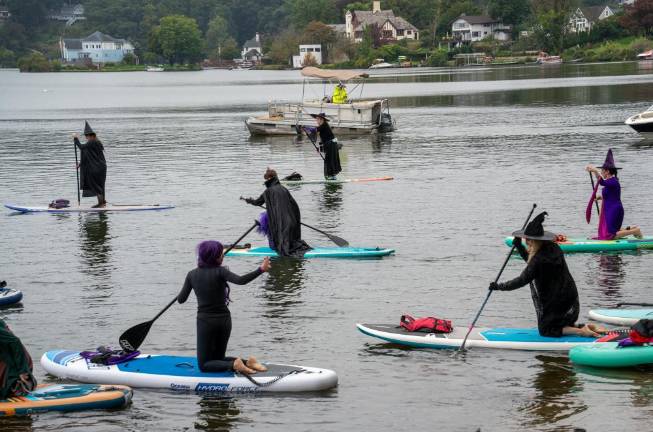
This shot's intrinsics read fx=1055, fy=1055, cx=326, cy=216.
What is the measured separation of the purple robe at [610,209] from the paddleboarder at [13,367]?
11.4 metres

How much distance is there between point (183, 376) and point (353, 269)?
7.67 meters

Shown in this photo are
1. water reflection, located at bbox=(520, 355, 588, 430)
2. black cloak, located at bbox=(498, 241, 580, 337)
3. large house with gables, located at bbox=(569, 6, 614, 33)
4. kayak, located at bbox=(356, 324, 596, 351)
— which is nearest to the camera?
water reflection, located at bbox=(520, 355, 588, 430)

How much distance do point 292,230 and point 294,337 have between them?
16.8 feet

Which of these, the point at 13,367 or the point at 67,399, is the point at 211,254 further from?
the point at 13,367

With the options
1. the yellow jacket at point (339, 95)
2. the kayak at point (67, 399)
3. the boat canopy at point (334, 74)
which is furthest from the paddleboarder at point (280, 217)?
the boat canopy at point (334, 74)

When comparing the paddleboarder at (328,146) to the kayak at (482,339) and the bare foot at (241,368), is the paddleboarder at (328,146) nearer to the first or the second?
the kayak at (482,339)

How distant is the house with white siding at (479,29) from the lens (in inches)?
7466

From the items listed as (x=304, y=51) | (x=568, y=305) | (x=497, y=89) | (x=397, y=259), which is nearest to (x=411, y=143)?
(x=397, y=259)

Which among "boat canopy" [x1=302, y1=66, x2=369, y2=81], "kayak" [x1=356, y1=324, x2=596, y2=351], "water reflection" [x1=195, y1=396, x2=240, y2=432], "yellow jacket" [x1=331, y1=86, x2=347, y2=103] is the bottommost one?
"water reflection" [x1=195, y1=396, x2=240, y2=432]

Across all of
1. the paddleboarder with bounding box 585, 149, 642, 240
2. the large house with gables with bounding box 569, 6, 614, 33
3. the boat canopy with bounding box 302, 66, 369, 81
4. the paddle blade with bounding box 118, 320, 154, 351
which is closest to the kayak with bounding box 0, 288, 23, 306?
the paddle blade with bounding box 118, 320, 154, 351

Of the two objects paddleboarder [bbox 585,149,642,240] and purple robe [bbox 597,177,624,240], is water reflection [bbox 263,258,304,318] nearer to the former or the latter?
paddleboarder [bbox 585,149,642,240]

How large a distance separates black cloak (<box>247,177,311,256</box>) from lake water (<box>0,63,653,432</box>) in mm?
433

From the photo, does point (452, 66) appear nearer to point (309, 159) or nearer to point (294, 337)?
point (309, 159)

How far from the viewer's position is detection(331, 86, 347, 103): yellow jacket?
159 ft
